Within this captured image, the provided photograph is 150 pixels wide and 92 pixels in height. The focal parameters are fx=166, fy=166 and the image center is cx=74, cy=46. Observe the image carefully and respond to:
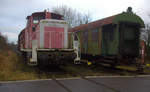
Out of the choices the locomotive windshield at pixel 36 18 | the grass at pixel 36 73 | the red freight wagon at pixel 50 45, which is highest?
the locomotive windshield at pixel 36 18

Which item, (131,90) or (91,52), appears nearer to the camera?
(131,90)

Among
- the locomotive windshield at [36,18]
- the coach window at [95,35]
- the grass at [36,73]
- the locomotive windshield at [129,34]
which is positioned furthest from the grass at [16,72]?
the locomotive windshield at [129,34]

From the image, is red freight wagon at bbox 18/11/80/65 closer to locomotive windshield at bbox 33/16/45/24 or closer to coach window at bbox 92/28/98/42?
locomotive windshield at bbox 33/16/45/24

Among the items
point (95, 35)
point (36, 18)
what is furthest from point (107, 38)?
point (36, 18)

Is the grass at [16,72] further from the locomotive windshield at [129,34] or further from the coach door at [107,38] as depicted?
the locomotive windshield at [129,34]

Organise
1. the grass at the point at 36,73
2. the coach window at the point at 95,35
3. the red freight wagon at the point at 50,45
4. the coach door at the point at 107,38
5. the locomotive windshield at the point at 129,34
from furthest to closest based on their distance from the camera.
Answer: the coach window at the point at 95,35 → the coach door at the point at 107,38 → the locomotive windshield at the point at 129,34 → the red freight wagon at the point at 50,45 → the grass at the point at 36,73

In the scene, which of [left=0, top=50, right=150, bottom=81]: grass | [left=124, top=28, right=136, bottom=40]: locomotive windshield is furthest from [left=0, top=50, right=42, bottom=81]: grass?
[left=124, top=28, right=136, bottom=40]: locomotive windshield

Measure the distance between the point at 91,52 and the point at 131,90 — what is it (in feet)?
23.1

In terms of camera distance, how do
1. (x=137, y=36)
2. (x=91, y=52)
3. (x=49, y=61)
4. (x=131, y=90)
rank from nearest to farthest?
(x=131, y=90) → (x=49, y=61) → (x=137, y=36) → (x=91, y=52)

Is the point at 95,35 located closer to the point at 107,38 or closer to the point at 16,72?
the point at 107,38

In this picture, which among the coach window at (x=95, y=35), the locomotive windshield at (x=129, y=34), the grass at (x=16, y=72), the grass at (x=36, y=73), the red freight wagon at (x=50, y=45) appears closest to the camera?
the grass at (x=16, y=72)

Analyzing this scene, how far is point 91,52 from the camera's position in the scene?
1278 centimetres

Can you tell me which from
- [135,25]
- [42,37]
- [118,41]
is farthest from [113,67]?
[42,37]

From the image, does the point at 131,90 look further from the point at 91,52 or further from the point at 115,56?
the point at 91,52
